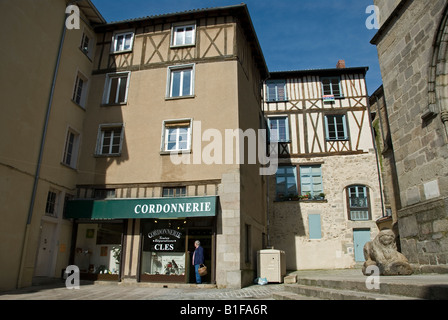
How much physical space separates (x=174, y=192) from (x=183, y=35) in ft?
17.8

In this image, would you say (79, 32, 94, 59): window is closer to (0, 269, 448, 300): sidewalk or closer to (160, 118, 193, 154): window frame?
(160, 118, 193, 154): window frame

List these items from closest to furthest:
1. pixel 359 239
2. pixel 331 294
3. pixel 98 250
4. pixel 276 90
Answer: pixel 331 294 → pixel 98 250 → pixel 359 239 → pixel 276 90

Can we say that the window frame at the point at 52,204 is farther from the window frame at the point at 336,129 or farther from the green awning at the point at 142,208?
the window frame at the point at 336,129

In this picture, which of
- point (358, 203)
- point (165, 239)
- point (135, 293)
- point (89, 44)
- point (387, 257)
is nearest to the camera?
point (387, 257)

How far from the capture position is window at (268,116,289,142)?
52.0 feet

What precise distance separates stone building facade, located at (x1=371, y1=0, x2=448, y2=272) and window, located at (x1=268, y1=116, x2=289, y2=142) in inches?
320

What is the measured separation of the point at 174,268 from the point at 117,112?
525 centimetres

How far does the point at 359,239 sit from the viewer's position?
46.3 ft

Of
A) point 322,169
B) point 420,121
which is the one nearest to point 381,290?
point 420,121

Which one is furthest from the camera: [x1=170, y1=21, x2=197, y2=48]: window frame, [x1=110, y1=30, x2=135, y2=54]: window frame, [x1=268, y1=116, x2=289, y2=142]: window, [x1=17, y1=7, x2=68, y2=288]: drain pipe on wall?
[x1=268, y1=116, x2=289, y2=142]: window

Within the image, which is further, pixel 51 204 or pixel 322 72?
pixel 322 72

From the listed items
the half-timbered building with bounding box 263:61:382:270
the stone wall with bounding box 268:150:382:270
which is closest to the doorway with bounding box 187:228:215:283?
the half-timbered building with bounding box 263:61:382:270

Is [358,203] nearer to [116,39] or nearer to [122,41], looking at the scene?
[122,41]
